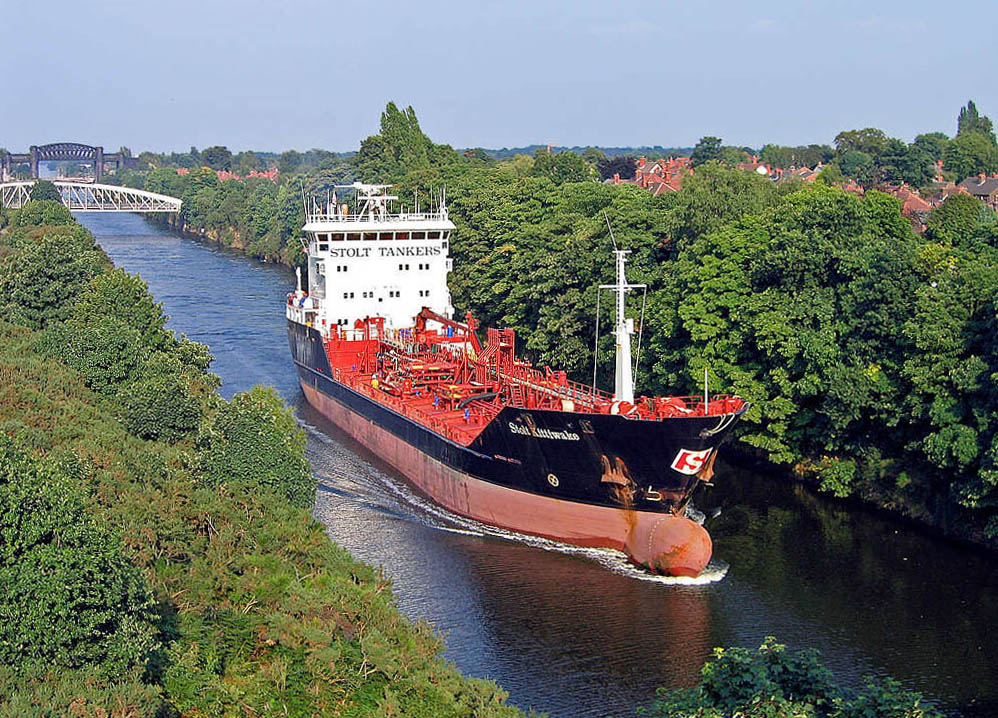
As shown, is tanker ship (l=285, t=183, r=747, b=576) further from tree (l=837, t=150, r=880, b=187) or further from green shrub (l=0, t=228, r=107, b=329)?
tree (l=837, t=150, r=880, b=187)

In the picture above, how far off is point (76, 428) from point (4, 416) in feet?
5.04

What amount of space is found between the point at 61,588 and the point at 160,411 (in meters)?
14.5

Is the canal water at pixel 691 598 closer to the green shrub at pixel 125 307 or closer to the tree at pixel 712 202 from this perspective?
the green shrub at pixel 125 307

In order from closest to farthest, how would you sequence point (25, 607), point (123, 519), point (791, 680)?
point (791, 680) → point (25, 607) → point (123, 519)

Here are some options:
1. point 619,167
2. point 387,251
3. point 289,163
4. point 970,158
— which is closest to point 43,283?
point 387,251

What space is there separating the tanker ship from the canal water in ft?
3.00

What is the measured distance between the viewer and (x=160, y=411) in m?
27.1

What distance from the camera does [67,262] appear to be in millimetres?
41219

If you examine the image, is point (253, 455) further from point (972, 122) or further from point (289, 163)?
point (289, 163)

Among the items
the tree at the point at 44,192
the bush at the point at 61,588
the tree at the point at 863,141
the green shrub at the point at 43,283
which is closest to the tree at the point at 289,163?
the tree at the point at 44,192

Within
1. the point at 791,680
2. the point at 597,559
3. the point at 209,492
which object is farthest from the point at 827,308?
the point at 791,680

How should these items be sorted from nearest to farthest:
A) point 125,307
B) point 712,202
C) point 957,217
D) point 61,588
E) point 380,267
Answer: point 61,588
point 125,307
point 712,202
point 380,267
point 957,217

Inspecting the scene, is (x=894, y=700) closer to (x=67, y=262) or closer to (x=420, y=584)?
(x=420, y=584)

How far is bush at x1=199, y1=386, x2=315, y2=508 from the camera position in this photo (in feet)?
74.1
